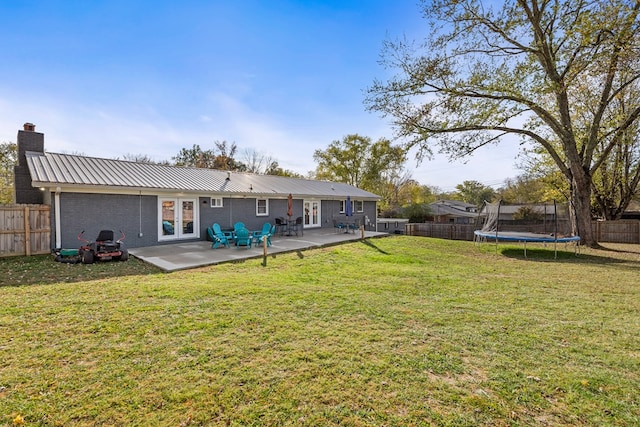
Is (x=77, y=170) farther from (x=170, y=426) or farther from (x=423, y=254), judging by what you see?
(x=423, y=254)

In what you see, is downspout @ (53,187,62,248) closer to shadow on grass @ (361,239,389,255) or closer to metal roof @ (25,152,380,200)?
metal roof @ (25,152,380,200)

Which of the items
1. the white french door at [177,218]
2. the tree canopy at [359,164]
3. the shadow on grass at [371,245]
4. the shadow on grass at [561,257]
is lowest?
the shadow on grass at [561,257]

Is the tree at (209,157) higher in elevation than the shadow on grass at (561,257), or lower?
higher

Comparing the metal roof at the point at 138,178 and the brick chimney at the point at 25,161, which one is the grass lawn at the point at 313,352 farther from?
the brick chimney at the point at 25,161

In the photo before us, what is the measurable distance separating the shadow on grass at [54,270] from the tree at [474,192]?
162ft

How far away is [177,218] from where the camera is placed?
38.3 feet

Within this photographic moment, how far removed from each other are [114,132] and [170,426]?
2164 cm

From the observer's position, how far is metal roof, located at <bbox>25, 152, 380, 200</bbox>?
9297mm

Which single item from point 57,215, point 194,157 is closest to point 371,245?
point 57,215

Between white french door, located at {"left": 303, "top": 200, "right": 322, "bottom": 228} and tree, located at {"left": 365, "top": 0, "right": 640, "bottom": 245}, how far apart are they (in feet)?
21.2

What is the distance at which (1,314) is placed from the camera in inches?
165

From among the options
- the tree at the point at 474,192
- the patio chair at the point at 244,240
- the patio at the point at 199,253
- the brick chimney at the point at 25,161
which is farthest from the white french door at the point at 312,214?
the tree at the point at 474,192

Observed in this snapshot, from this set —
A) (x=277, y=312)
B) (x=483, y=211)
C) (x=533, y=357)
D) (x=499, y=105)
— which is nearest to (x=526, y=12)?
(x=499, y=105)

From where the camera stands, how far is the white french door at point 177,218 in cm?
1124
